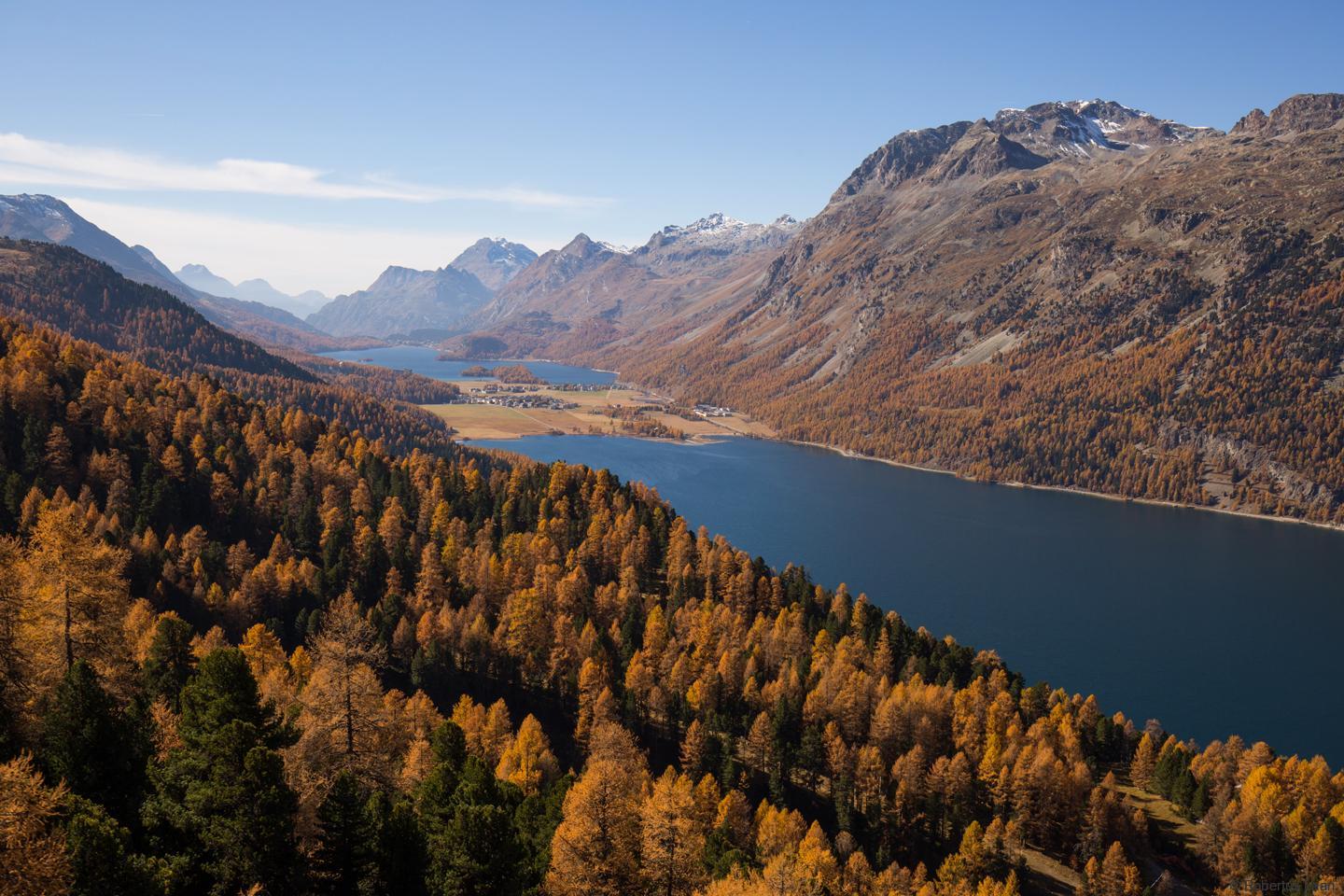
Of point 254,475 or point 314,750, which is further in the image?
point 254,475

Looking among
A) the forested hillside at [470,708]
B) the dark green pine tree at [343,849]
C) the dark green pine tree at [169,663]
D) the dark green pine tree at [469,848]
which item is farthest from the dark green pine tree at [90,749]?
the dark green pine tree at [169,663]

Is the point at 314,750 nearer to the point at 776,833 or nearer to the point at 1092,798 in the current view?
the point at 776,833

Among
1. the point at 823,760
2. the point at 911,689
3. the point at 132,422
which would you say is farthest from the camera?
the point at 132,422

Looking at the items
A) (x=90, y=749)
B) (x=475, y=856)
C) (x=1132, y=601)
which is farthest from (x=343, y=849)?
(x=1132, y=601)

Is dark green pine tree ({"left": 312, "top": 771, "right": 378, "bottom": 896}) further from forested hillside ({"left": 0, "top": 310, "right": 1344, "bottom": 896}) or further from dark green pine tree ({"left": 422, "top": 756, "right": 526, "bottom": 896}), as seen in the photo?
dark green pine tree ({"left": 422, "top": 756, "right": 526, "bottom": 896})

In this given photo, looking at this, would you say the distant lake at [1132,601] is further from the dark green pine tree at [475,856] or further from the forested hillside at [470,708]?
the dark green pine tree at [475,856]

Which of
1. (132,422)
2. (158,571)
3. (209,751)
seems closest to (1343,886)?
(209,751)

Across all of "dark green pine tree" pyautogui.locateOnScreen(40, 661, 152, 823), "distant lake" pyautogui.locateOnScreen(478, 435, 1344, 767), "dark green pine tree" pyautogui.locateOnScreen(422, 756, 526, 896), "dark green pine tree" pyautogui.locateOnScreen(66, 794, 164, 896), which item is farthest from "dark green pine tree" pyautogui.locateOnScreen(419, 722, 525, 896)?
"distant lake" pyautogui.locateOnScreen(478, 435, 1344, 767)
